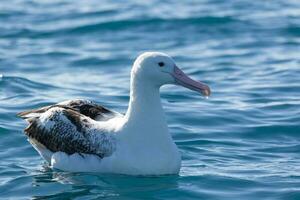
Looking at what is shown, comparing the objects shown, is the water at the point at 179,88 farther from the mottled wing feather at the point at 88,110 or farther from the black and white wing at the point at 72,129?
the mottled wing feather at the point at 88,110

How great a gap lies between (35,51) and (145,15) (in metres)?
4.49

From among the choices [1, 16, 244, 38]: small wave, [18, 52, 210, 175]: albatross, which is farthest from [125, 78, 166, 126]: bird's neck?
[1, 16, 244, 38]: small wave

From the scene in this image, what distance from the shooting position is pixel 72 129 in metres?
13.2

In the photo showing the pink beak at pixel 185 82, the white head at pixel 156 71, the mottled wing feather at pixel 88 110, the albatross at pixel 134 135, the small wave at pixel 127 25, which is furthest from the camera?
the small wave at pixel 127 25

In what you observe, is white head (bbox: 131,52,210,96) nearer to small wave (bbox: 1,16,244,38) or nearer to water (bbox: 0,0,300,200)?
water (bbox: 0,0,300,200)

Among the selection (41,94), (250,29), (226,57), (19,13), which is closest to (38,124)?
(41,94)

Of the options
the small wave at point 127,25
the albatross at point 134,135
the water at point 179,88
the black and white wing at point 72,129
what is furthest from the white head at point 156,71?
the small wave at point 127,25

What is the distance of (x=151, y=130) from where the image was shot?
505 inches

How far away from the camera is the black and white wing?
12914mm

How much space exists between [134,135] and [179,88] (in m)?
6.78

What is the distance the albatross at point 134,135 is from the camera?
499 inches

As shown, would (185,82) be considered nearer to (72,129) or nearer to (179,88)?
(72,129)

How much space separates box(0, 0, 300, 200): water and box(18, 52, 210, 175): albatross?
181 mm

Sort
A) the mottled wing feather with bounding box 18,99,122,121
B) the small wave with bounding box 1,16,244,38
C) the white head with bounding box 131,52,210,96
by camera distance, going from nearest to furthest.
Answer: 1. the white head with bounding box 131,52,210,96
2. the mottled wing feather with bounding box 18,99,122,121
3. the small wave with bounding box 1,16,244,38
